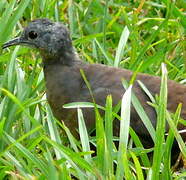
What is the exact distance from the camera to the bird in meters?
4.05

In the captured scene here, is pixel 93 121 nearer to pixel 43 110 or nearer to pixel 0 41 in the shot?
pixel 43 110

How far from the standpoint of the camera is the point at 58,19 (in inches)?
201

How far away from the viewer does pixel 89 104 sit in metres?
3.70

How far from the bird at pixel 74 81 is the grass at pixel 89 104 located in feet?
0.22

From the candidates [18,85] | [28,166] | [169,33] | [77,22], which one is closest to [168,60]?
[169,33]

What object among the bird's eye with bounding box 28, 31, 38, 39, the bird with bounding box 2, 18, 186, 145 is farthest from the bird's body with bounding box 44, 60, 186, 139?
the bird's eye with bounding box 28, 31, 38, 39

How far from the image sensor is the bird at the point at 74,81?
405 cm

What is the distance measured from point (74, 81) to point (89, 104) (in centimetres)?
60

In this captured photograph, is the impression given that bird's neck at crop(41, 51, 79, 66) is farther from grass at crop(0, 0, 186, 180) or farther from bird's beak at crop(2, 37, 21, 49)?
bird's beak at crop(2, 37, 21, 49)

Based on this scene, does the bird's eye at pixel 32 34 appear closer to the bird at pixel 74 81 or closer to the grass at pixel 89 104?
the bird at pixel 74 81

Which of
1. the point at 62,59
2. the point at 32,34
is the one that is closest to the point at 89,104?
the point at 62,59

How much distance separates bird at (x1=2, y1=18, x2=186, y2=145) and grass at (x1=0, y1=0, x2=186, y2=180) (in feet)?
0.22

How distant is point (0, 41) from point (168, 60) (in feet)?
3.34

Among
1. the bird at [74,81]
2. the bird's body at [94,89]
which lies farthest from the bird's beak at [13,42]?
the bird's body at [94,89]
